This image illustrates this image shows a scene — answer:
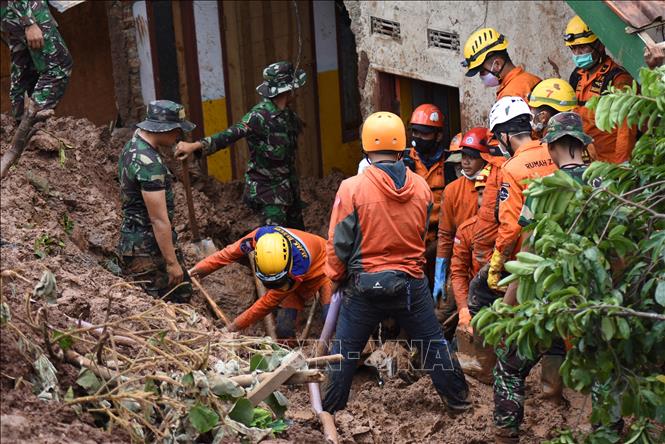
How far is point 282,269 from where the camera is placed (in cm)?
787

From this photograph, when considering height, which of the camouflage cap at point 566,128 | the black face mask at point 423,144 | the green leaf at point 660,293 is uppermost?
the camouflage cap at point 566,128

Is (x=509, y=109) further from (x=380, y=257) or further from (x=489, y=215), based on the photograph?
(x=380, y=257)

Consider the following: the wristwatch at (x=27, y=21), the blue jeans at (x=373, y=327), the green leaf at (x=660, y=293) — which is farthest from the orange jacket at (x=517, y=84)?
the wristwatch at (x=27, y=21)

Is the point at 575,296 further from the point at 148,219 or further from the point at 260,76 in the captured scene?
the point at 260,76

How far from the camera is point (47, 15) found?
8.80 meters

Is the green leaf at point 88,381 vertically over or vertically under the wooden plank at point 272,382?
over

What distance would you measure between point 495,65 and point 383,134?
1937mm

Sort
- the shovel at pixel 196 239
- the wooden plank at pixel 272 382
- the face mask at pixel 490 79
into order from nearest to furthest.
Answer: the wooden plank at pixel 272 382 → the face mask at pixel 490 79 → the shovel at pixel 196 239

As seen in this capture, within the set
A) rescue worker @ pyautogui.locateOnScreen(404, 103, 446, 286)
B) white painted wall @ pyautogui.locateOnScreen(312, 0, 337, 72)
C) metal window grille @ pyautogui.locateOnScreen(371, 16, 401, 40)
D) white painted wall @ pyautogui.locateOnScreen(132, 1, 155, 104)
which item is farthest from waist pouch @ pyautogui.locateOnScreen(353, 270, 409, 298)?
white painted wall @ pyautogui.locateOnScreen(312, 0, 337, 72)

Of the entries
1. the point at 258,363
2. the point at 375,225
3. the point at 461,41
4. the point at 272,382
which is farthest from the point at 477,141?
the point at 272,382

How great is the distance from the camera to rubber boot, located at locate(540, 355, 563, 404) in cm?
733

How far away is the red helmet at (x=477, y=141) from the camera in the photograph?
27.1ft

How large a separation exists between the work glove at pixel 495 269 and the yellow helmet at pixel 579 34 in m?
1.94

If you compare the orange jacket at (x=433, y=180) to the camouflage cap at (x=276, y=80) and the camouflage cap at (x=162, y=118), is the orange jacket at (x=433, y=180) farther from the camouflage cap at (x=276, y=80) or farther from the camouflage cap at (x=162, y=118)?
the camouflage cap at (x=162, y=118)
